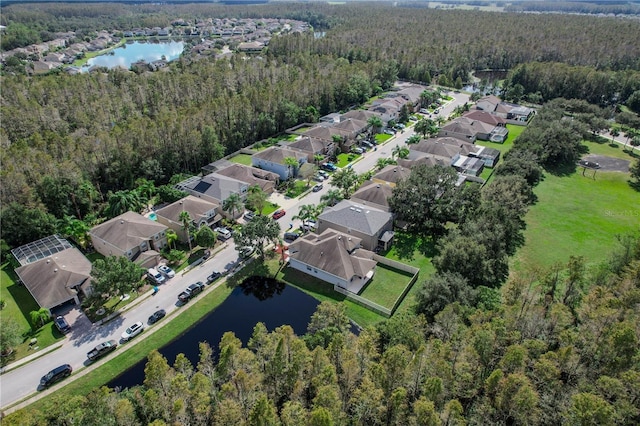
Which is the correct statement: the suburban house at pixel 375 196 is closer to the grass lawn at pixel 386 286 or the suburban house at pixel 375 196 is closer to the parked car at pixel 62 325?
the grass lawn at pixel 386 286

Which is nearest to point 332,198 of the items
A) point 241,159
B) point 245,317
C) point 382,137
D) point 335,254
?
point 335,254

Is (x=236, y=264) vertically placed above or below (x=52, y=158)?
below

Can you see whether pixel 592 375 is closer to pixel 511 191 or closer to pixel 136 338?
pixel 511 191

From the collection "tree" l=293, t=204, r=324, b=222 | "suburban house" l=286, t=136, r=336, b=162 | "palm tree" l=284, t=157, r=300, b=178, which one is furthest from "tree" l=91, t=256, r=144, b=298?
"suburban house" l=286, t=136, r=336, b=162

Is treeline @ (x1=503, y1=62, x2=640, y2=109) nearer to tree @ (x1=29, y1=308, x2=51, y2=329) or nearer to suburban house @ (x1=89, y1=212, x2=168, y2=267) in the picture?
suburban house @ (x1=89, y1=212, x2=168, y2=267)

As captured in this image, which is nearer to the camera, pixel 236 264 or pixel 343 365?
pixel 343 365

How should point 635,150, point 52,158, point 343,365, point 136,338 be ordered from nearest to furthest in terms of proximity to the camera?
point 343,365
point 136,338
point 52,158
point 635,150

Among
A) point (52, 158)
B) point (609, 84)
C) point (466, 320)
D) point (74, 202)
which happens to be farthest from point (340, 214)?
point (609, 84)

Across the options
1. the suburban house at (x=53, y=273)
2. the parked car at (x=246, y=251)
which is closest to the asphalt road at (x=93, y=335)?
the parked car at (x=246, y=251)
